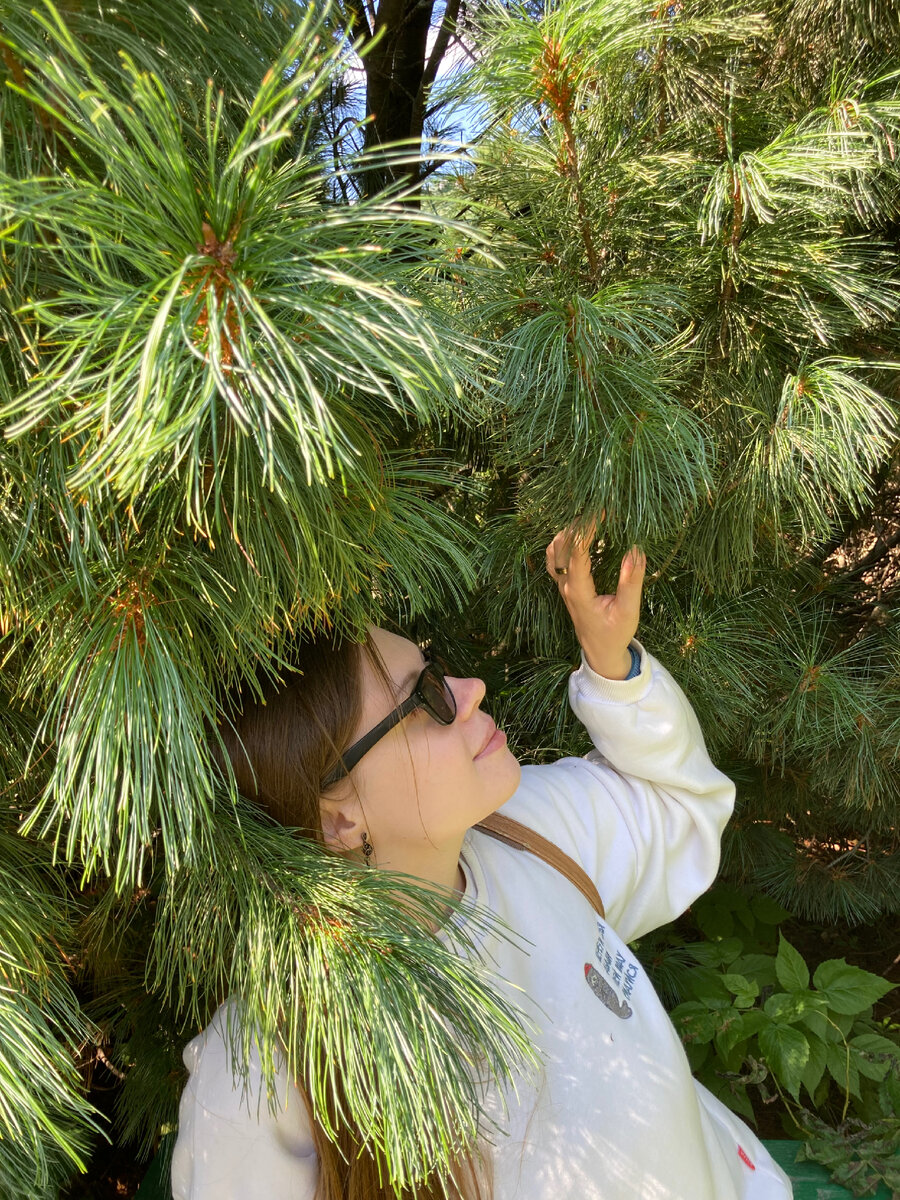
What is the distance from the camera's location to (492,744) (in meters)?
0.77

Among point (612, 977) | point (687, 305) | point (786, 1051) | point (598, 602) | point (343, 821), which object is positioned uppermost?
point (687, 305)

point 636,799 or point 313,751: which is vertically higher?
point 313,751

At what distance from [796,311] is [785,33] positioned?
0.96ft

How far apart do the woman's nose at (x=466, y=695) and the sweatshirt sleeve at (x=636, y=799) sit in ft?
0.50

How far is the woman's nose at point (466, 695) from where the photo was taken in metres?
0.77

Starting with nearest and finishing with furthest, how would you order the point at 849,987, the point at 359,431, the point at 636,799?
the point at 359,431, the point at 636,799, the point at 849,987

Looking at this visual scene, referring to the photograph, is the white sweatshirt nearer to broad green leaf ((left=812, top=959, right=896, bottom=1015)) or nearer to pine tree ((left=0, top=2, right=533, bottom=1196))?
pine tree ((left=0, top=2, right=533, bottom=1196))

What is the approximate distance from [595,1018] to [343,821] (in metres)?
0.29

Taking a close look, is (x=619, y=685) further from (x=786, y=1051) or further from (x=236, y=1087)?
(x=786, y=1051)

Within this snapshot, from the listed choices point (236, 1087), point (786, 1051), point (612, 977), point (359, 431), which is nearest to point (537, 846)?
point (612, 977)

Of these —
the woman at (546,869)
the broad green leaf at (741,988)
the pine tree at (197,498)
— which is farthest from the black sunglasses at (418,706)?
the broad green leaf at (741,988)

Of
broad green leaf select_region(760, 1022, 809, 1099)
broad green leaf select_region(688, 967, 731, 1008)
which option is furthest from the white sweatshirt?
broad green leaf select_region(688, 967, 731, 1008)

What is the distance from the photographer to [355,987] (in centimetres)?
49

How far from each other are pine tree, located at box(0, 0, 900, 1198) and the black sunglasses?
84 millimetres
